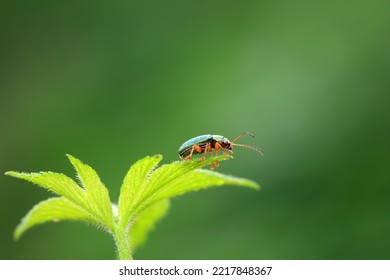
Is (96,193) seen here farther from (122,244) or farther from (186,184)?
(186,184)

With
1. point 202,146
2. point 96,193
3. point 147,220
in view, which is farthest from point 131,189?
point 202,146

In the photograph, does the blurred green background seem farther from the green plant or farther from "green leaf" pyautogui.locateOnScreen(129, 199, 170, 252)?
the green plant

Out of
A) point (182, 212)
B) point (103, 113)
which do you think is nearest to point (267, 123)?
point (182, 212)

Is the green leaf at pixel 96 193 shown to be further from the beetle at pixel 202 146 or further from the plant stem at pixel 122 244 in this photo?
the beetle at pixel 202 146

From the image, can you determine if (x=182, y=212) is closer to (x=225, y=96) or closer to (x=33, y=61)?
(x=225, y=96)

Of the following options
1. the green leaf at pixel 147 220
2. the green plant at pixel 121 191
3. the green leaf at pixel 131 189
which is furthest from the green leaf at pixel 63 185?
the green leaf at pixel 147 220

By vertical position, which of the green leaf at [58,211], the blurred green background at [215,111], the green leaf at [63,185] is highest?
the blurred green background at [215,111]

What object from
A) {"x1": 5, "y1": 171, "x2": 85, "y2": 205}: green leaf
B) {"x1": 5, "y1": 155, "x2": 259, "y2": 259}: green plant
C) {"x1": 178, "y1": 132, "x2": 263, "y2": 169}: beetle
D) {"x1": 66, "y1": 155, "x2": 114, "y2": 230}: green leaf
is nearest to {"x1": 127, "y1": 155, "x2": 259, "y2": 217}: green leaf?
{"x1": 5, "y1": 155, "x2": 259, "y2": 259}: green plant
